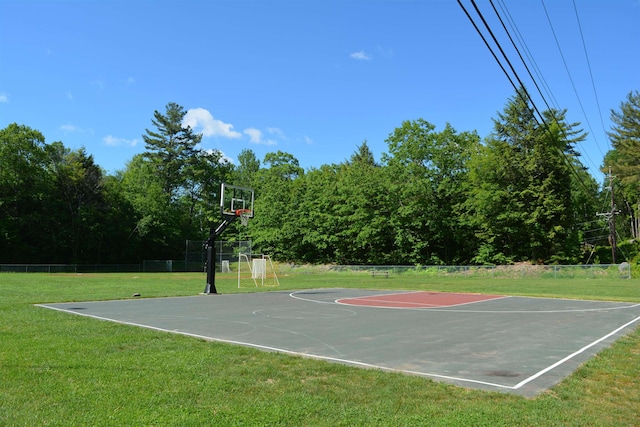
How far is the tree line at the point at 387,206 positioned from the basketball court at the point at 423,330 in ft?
104

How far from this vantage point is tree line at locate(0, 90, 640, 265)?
4734cm

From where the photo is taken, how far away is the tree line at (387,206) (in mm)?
47344

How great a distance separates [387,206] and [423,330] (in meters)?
41.5

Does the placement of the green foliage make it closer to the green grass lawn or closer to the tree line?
the tree line

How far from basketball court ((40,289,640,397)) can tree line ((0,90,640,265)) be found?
31665mm

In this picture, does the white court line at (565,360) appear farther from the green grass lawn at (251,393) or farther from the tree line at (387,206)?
the tree line at (387,206)

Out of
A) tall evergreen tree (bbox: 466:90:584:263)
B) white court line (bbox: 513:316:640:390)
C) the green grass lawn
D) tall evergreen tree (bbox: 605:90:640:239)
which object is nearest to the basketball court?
white court line (bbox: 513:316:640:390)

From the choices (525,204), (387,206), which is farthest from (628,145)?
(387,206)

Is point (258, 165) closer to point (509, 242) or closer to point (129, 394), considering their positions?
point (509, 242)

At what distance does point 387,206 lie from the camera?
2030 inches

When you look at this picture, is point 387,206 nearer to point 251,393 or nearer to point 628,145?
point 628,145

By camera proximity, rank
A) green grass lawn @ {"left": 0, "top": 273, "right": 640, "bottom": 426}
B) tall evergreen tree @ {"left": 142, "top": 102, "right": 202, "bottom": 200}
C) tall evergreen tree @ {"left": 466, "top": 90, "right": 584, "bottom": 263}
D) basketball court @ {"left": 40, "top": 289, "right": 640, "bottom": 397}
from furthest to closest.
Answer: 1. tall evergreen tree @ {"left": 142, "top": 102, "right": 202, "bottom": 200}
2. tall evergreen tree @ {"left": 466, "top": 90, "right": 584, "bottom": 263}
3. basketball court @ {"left": 40, "top": 289, "right": 640, "bottom": 397}
4. green grass lawn @ {"left": 0, "top": 273, "right": 640, "bottom": 426}

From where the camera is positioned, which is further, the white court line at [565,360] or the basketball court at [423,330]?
the basketball court at [423,330]

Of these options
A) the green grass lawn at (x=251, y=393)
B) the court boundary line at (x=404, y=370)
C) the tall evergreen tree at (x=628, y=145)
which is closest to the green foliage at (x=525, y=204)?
the tall evergreen tree at (x=628, y=145)
